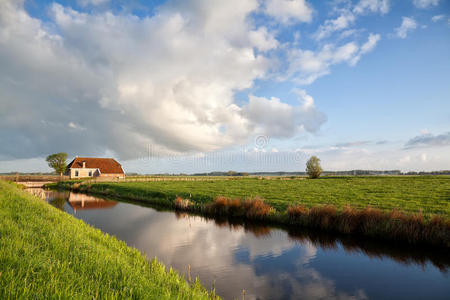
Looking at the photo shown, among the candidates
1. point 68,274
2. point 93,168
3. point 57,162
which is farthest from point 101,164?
point 68,274

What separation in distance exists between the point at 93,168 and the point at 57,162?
11.0 m

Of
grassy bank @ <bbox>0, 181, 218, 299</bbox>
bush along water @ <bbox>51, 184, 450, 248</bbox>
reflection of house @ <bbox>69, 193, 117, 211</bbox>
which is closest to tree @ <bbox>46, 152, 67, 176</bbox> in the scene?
reflection of house @ <bbox>69, 193, 117, 211</bbox>

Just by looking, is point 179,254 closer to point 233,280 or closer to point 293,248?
point 233,280

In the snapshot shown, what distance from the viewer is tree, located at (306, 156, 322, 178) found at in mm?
78188

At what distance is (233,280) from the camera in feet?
26.7

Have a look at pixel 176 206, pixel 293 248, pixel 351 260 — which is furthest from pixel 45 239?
pixel 176 206

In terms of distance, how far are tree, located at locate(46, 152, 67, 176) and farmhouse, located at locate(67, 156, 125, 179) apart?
7.25 feet

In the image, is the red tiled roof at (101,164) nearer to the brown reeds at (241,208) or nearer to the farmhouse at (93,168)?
the farmhouse at (93,168)

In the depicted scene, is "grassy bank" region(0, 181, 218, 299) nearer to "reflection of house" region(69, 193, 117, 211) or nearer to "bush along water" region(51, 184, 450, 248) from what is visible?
"bush along water" region(51, 184, 450, 248)

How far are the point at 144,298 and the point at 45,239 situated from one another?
15.7 ft

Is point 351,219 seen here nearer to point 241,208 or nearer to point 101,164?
point 241,208

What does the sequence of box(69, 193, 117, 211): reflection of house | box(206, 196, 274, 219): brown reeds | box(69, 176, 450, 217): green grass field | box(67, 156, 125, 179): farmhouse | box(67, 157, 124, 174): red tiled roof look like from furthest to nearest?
box(67, 157, 124, 174): red tiled roof, box(67, 156, 125, 179): farmhouse, box(69, 193, 117, 211): reflection of house, box(206, 196, 274, 219): brown reeds, box(69, 176, 450, 217): green grass field

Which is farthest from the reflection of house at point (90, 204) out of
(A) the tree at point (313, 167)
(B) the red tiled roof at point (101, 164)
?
(A) the tree at point (313, 167)

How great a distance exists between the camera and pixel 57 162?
6506 centimetres
